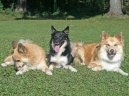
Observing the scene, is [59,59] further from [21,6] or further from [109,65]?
[21,6]

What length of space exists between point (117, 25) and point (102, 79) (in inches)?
681

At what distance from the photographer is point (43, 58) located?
33.2ft

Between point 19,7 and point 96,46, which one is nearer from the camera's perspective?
point 96,46

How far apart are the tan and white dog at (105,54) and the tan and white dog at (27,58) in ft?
4.32

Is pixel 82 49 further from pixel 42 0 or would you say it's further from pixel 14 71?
pixel 42 0

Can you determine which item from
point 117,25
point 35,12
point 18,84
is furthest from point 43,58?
point 35,12

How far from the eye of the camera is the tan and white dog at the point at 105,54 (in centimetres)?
997

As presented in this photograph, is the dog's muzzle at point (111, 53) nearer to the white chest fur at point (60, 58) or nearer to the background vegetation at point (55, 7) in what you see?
the white chest fur at point (60, 58)

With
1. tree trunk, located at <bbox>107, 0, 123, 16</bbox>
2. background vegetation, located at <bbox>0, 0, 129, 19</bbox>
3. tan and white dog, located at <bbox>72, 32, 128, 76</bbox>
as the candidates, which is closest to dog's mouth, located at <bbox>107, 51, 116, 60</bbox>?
tan and white dog, located at <bbox>72, 32, 128, 76</bbox>

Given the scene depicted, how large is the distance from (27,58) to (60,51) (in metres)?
1.06

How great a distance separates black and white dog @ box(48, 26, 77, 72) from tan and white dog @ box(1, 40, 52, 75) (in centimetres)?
29

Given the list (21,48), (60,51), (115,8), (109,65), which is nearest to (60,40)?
(60,51)

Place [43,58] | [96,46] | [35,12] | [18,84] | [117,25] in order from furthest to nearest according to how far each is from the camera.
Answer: [35,12] → [117,25] → [96,46] → [43,58] → [18,84]

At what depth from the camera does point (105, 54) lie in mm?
10195
